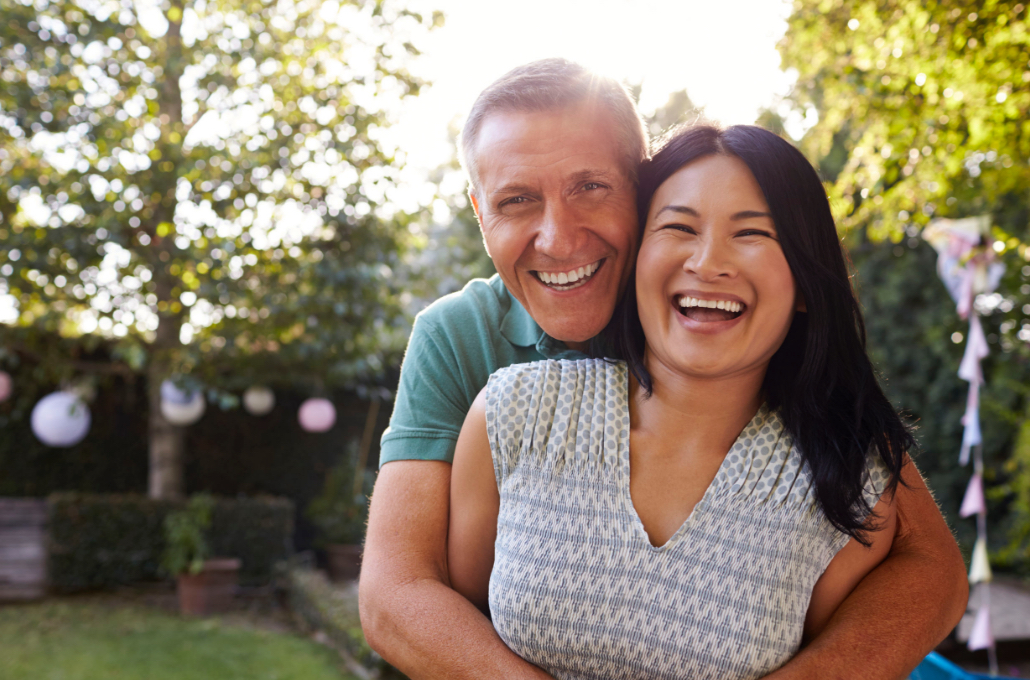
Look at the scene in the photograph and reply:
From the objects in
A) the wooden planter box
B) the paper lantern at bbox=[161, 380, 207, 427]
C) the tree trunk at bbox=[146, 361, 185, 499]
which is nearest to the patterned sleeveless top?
the paper lantern at bbox=[161, 380, 207, 427]

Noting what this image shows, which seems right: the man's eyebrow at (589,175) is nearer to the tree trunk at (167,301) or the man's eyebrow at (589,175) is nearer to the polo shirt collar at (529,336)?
the polo shirt collar at (529,336)

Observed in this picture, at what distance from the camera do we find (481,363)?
183 centimetres

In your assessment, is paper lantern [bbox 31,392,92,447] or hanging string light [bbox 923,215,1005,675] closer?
hanging string light [bbox 923,215,1005,675]

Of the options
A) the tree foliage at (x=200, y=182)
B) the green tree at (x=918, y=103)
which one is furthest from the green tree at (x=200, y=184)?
the green tree at (x=918, y=103)

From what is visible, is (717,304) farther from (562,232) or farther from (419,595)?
(419,595)

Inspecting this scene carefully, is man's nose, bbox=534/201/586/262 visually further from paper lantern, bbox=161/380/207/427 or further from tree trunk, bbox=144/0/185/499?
paper lantern, bbox=161/380/207/427

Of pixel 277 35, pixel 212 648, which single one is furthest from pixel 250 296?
pixel 212 648

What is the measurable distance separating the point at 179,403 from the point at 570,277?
7.33 m

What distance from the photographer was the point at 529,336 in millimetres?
1871

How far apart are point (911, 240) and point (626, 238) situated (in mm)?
12349

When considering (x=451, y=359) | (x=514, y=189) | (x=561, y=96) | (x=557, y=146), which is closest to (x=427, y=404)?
(x=451, y=359)

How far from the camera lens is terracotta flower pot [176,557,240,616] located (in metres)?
8.62

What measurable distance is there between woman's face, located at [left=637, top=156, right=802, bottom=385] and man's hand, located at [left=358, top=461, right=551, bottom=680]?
0.56m

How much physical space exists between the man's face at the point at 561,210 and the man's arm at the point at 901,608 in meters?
0.74
